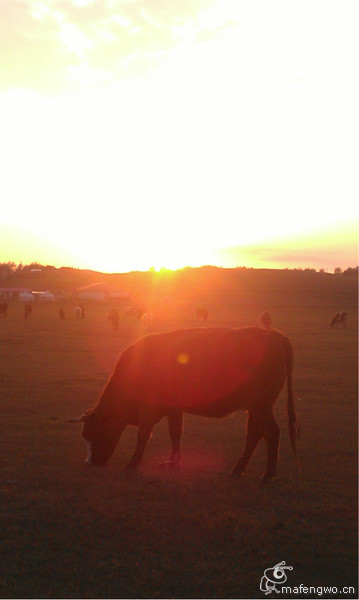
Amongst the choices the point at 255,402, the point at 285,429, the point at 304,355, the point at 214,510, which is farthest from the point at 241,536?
the point at 304,355

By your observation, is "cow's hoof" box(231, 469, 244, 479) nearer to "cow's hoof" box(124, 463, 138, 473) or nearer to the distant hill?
"cow's hoof" box(124, 463, 138, 473)

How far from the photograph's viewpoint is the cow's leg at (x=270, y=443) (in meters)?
8.39

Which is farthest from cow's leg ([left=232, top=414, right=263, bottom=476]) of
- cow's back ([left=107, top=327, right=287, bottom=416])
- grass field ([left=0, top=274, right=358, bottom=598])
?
cow's back ([left=107, top=327, right=287, bottom=416])

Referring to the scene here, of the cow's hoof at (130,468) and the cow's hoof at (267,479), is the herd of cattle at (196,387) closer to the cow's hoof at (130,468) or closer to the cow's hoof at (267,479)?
the cow's hoof at (130,468)

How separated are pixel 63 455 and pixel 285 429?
4.43 meters

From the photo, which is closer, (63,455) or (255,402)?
(255,402)

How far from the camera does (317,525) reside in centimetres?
682

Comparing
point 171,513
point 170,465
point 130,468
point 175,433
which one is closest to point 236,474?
point 170,465

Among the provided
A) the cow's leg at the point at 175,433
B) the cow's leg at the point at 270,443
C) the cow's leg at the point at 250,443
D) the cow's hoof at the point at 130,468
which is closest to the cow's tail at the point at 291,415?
the cow's leg at the point at 270,443

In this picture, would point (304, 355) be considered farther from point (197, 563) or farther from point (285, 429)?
point (197, 563)

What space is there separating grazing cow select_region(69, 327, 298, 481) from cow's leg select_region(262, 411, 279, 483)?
0.04 ft

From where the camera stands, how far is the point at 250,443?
345 inches

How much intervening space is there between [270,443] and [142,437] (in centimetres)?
175

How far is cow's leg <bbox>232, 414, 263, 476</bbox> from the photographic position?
855 cm
